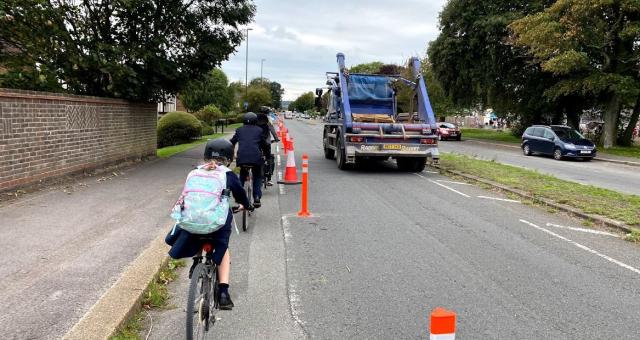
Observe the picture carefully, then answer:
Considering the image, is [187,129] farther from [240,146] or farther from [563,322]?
[563,322]

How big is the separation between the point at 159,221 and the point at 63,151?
15.0 feet

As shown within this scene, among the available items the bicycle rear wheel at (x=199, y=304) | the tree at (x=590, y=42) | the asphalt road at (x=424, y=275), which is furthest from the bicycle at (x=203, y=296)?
the tree at (x=590, y=42)

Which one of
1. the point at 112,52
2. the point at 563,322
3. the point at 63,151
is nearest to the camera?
the point at 563,322

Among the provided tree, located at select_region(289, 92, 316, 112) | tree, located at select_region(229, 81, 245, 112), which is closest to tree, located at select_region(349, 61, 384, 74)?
tree, located at select_region(229, 81, 245, 112)

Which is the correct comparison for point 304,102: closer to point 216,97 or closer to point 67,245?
point 216,97

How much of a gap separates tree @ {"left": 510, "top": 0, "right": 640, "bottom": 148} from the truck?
13717 mm

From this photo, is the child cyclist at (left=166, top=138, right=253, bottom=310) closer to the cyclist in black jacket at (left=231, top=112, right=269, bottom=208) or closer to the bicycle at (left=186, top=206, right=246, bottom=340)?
the bicycle at (left=186, top=206, right=246, bottom=340)

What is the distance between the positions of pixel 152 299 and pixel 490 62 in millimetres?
34902

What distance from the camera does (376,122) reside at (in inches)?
616

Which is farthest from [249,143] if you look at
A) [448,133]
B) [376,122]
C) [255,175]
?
[448,133]

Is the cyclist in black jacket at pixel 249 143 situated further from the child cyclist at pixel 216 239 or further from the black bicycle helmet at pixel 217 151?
the black bicycle helmet at pixel 217 151

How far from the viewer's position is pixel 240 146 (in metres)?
7.98

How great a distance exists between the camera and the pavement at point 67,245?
4238mm

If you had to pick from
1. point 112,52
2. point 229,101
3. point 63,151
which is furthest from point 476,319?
point 229,101
